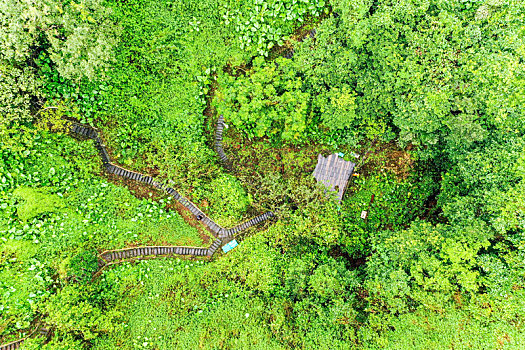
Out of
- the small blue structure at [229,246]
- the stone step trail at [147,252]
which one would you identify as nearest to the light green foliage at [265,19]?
the small blue structure at [229,246]

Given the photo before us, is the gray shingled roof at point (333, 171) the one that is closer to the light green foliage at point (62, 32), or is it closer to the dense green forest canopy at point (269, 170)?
the dense green forest canopy at point (269, 170)

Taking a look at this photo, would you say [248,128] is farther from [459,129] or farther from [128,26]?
[459,129]

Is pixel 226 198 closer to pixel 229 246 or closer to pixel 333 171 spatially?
pixel 229 246

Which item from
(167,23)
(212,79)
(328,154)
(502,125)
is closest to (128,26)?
(167,23)

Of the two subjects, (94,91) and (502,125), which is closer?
(502,125)

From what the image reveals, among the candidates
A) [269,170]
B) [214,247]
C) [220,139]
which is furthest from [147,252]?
[269,170]
